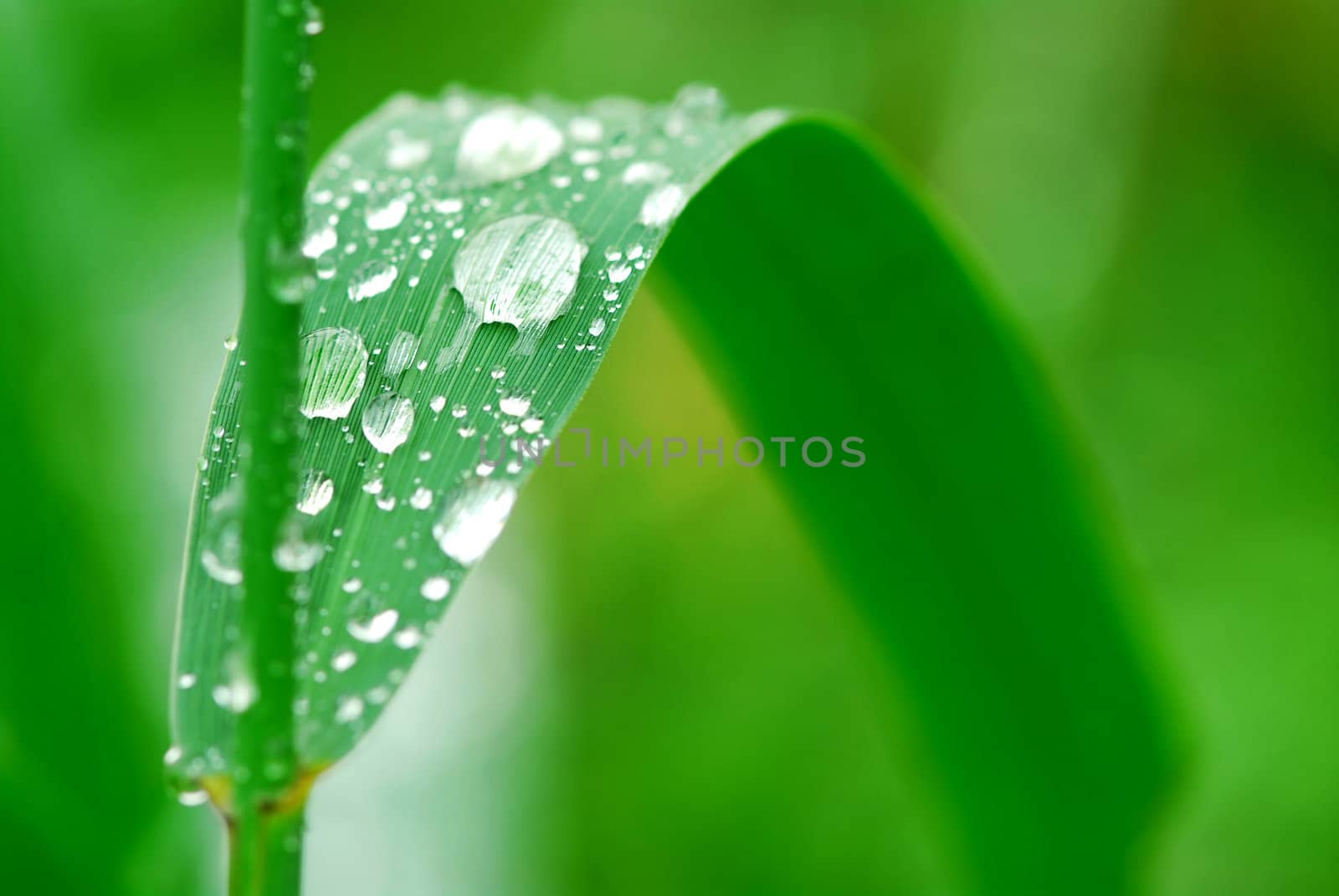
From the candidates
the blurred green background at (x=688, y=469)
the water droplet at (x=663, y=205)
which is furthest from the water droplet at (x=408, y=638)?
the blurred green background at (x=688, y=469)

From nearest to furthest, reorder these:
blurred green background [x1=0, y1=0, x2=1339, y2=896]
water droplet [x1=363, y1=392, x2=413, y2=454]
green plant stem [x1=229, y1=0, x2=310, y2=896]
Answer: green plant stem [x1=229, y1=0, x2=310, y2=896]
water droplet [x1=363, y1=392, x2=413, y2=454]
blurred green background [x1=0, y1=0, x2=1339, y2=896]

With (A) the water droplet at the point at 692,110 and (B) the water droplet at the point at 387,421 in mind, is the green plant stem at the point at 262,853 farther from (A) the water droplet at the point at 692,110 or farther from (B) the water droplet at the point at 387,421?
(A) the water droplet at the point at 692,110

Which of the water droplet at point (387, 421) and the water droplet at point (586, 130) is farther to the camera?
the water droplet at point (586, 130)

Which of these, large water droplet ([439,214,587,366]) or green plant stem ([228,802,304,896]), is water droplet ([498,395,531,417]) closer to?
large water droplet ([439,214,587,366])

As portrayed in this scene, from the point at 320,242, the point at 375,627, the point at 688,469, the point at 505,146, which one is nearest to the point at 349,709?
the point at 375,627

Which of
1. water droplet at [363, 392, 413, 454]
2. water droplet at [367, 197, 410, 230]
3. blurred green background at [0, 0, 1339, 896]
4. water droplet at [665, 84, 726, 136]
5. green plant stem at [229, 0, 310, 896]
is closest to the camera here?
green plant stem at [229, 0, 310, 896]

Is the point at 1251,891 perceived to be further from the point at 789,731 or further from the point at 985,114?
the point at 985,114

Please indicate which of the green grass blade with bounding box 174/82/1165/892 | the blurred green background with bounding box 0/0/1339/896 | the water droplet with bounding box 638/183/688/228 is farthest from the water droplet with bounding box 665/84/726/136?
the blurred green background with bounding box 0/0/1339/896
